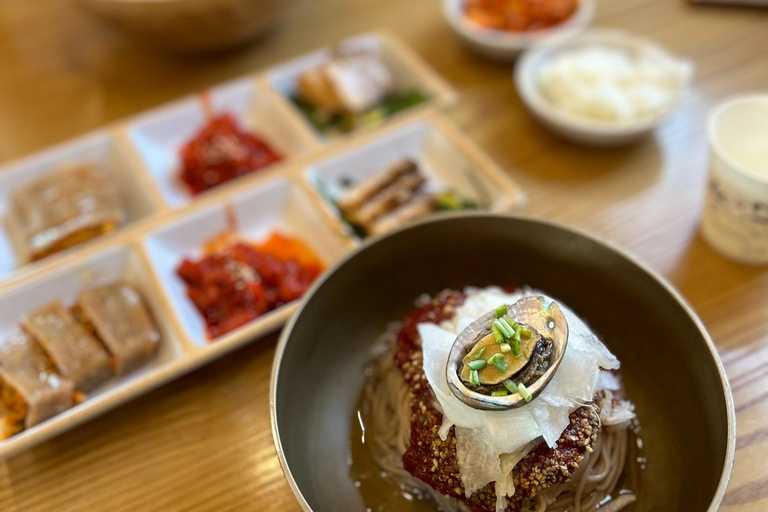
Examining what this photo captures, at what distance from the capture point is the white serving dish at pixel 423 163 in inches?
87.0

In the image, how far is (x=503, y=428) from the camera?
1185 millimetres

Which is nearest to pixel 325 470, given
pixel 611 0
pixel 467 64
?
pixel 467 64

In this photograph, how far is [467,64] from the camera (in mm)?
2812

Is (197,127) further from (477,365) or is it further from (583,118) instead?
(477,365)

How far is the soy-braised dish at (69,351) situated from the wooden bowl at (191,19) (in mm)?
1190

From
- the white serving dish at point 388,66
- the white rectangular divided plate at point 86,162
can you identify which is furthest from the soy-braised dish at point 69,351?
the white serving dish at point 388,66

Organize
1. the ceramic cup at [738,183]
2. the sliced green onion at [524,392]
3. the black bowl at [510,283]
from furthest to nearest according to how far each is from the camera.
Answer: the ceramic cup at [738,183] → the black bowl at [510,283] → the sliced green onion at [524,392]

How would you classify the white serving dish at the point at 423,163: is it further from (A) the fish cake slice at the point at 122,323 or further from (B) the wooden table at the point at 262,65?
(A) the fish cake slice at the point at 122,323

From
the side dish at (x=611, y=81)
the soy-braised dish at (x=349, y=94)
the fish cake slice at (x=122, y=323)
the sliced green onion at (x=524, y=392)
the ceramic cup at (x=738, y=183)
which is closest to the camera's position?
the sliced green onion at (x=524, y=392)

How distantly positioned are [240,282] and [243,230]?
0.39m

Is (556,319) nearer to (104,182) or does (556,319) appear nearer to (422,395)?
(422,395)

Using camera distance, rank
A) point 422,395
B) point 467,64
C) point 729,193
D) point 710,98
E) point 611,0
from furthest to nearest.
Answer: point 611,0 → point 467,64 → point 710,98 → point 729,193 → point 422,395

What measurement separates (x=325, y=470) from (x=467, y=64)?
2045mm

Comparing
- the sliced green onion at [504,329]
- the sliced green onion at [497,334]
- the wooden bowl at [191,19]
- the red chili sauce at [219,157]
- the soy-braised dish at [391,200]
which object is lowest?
the soy-braised dish at [391,200]
